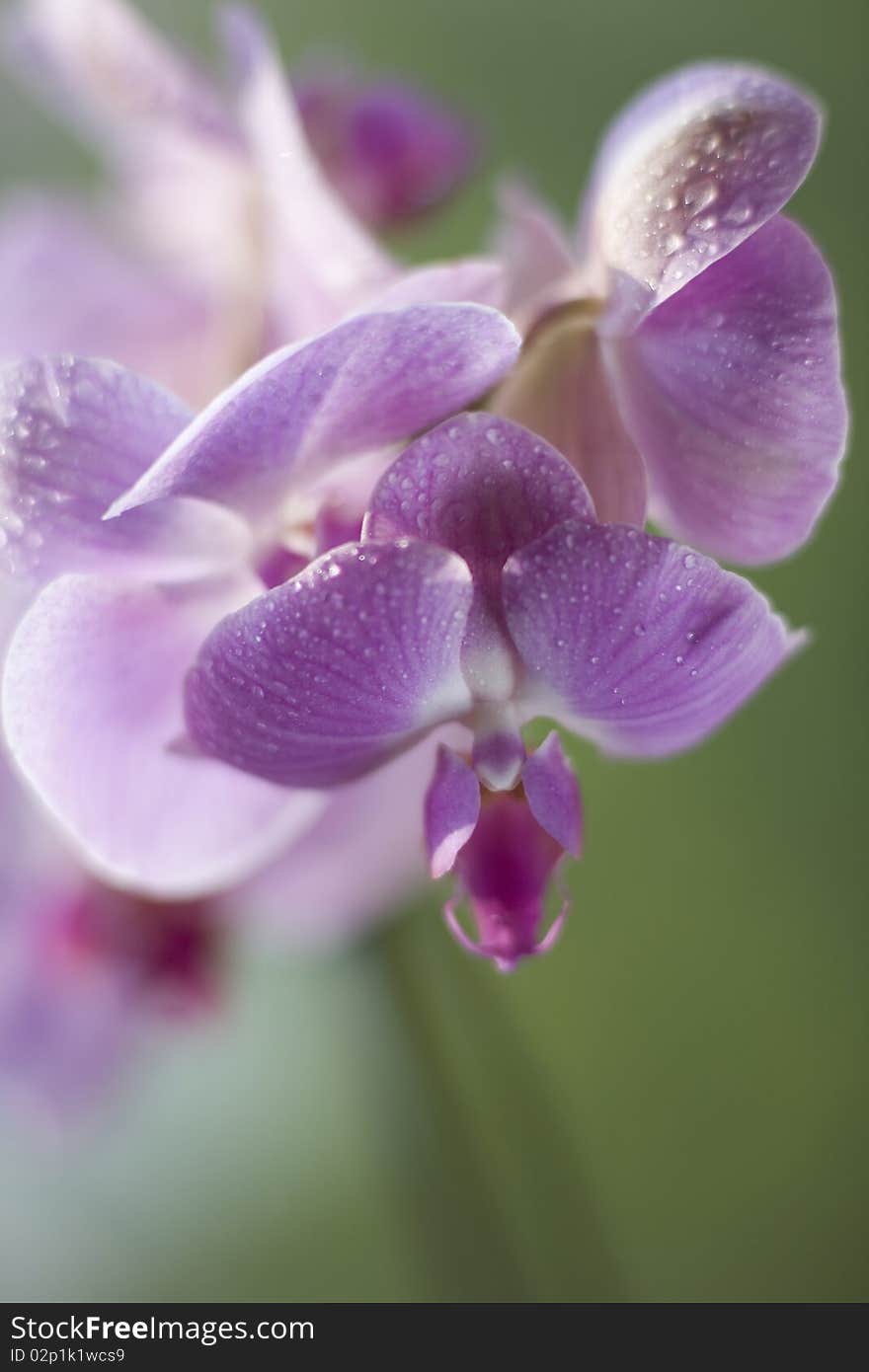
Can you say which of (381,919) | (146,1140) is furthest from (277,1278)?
(381,919)

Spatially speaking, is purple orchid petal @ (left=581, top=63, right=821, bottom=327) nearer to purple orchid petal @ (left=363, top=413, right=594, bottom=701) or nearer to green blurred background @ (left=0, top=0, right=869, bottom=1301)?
purple orchid petal @ (left=363, top=413, right=594, bottom=701)

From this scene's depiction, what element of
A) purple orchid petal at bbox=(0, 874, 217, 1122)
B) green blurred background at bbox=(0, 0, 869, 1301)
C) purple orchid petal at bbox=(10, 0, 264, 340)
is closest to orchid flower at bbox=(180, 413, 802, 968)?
purple orchid petal at bbox=(10, 0, 264, 340)

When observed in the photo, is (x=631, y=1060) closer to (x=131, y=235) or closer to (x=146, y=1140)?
(x=146, y=1140)

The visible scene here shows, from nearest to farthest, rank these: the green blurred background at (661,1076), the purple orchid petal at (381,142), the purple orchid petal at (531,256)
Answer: the purple orchid petal at (531,256) < the purple orchid petal at (381,142) < the green blurred background at (661,1076)

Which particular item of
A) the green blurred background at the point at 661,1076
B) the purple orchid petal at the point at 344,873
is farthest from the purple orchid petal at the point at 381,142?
the green blurred background at the point at 661,1076

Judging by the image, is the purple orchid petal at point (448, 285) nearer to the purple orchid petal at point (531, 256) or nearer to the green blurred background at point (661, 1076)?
the purple orchid petal at point (531, 256)

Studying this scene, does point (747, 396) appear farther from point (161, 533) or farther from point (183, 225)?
point (183, 225)

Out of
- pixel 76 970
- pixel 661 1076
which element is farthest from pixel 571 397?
pixel 661 1076
